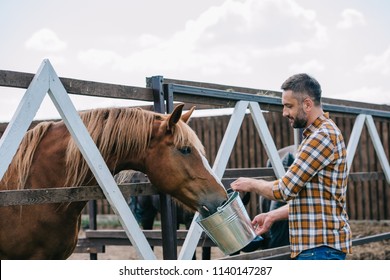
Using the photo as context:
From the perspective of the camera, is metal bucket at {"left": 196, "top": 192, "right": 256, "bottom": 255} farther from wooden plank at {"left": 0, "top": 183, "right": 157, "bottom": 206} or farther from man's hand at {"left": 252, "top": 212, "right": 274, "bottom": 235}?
wooden plank at {"left": 0, "top": 183, "right": 157, "bottom": 206}

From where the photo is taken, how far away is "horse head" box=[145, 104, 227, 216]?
386 centimetres

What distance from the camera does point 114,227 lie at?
14.0 metres

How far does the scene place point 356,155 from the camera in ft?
40.8

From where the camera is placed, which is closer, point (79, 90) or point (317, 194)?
point (317, 194)

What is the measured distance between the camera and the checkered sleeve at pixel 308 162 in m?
3.14

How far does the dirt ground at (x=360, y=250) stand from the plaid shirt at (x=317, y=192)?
5.43m

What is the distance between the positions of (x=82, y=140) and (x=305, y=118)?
130 centimetres

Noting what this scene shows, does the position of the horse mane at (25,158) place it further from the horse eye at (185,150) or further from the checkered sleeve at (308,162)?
the checkered sleeve at (308,162)

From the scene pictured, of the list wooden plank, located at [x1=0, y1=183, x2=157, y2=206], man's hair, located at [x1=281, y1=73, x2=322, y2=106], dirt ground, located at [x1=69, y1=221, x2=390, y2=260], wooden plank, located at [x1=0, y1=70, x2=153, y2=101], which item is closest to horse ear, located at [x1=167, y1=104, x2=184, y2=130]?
wooden plank, located at [x1=0, y1=70, x2=153, y2=101]

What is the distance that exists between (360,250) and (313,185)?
623cm

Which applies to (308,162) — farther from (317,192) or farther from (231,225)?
(231,225)

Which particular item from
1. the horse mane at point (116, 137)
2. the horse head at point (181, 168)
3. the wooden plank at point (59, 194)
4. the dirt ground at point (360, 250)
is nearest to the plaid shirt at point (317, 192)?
the horse head at point (181, 168)
